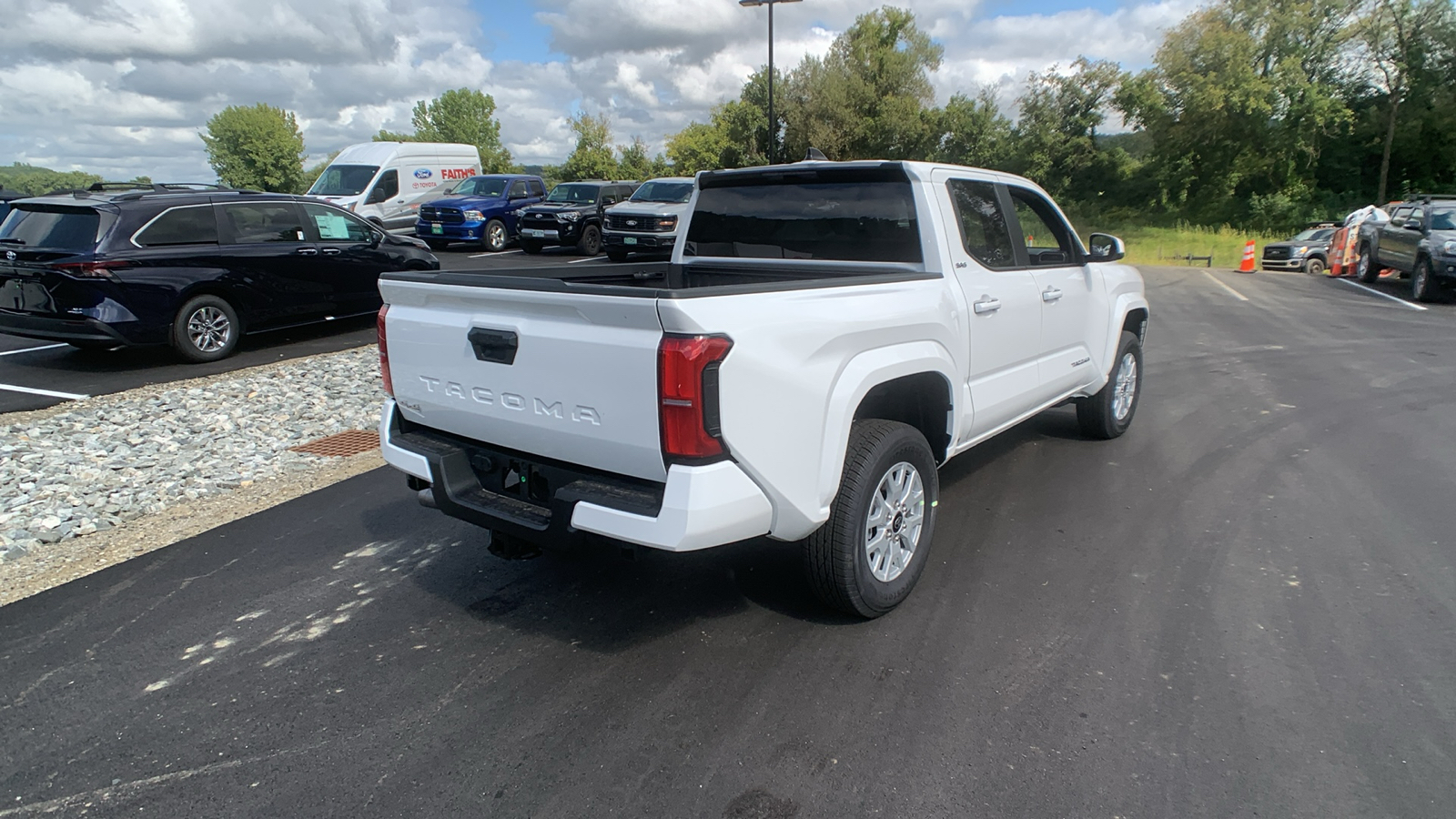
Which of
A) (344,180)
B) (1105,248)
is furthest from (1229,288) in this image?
(344,180)

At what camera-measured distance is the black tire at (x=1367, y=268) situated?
18.7 meters

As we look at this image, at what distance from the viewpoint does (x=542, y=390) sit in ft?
9.51

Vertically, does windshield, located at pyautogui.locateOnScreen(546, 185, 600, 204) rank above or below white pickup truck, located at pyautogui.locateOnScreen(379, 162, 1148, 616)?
above

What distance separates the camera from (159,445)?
589 cm

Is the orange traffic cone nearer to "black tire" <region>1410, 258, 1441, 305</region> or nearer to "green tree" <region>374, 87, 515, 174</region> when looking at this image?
"black tire" <region>1410, 258, 1441, 305</region>

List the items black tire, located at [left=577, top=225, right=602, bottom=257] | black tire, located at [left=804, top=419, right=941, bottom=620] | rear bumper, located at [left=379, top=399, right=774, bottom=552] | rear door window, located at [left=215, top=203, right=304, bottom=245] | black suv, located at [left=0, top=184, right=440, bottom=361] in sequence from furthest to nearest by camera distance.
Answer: black tire, located at [left=577, top=225, right=602, bottom=257] → rear door window, located at [left=215, top=203, right=304, bottom=245] → black suv, located at [left=0, top=184, right=440, bottom=361] → black tire, located at [left=804, top=419, right=941, bottom=620] → rear bumper, located at [left=379, top=399, right=774, bottom=552]

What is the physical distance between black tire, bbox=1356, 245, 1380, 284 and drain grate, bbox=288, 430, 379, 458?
20792 millimetres

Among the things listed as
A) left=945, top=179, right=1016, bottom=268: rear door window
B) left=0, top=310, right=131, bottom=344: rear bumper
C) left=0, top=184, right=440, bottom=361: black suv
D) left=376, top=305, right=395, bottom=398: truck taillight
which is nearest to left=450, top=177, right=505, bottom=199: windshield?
left=0, top=184, right=440, bottom=361: black suv

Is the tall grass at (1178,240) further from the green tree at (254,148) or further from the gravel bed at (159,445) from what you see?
the green tree at (254,148)

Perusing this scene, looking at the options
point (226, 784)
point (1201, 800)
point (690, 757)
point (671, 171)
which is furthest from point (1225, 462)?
point (671, 171)

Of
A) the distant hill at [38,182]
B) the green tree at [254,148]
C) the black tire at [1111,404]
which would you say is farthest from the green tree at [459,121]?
the black tire at [1111,404]

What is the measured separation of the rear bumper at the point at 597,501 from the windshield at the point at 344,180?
19.0m

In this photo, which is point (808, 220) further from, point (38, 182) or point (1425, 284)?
point (38, 182)

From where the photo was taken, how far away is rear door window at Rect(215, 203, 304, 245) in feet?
29.8
